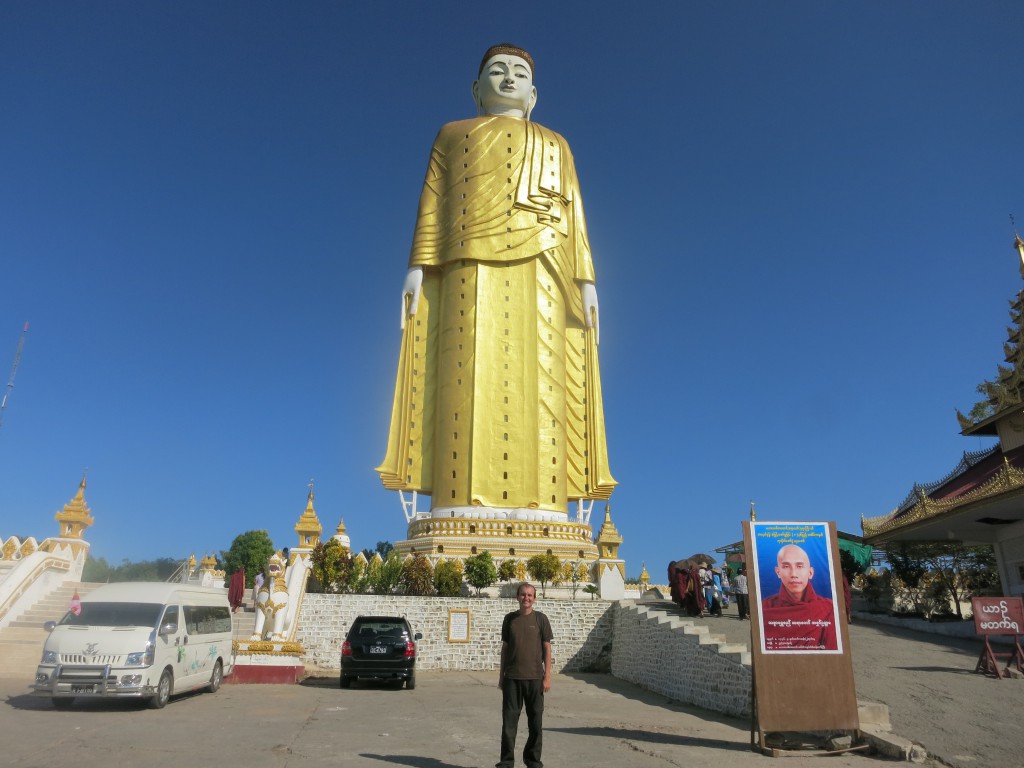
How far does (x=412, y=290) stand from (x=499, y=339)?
3.81 m

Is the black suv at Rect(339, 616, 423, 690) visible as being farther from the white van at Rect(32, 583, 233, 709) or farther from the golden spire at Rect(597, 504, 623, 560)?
the golden spire at Rect(597, 504, 623, 560)

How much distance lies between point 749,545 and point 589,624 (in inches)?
395

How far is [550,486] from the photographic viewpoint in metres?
24.7

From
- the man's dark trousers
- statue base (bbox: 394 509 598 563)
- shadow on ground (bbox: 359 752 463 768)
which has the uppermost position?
statue base (bbox: 394 509 598 563)

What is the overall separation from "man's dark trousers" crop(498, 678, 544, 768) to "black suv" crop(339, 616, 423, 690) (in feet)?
20.9

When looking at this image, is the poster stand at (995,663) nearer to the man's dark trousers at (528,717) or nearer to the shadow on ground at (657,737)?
the shadow on ground at (657,737)

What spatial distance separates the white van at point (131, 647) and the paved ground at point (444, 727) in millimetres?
274

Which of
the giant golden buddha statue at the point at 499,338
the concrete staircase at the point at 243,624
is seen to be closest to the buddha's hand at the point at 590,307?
the giant golden buddha statue at the point at 499,338

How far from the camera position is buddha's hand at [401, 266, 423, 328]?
26656 millimetres

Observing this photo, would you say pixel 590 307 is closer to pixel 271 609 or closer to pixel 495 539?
pixel 495 539

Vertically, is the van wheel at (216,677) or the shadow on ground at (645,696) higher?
the van wheel at (216,677)

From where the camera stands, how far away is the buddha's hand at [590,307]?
90.8 ft

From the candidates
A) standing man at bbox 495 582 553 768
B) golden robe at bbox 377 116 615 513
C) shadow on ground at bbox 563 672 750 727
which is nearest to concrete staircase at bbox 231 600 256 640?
shadow on ground at bbox 563 672 750 727

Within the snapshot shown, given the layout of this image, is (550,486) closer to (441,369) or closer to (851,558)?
(441,369)
